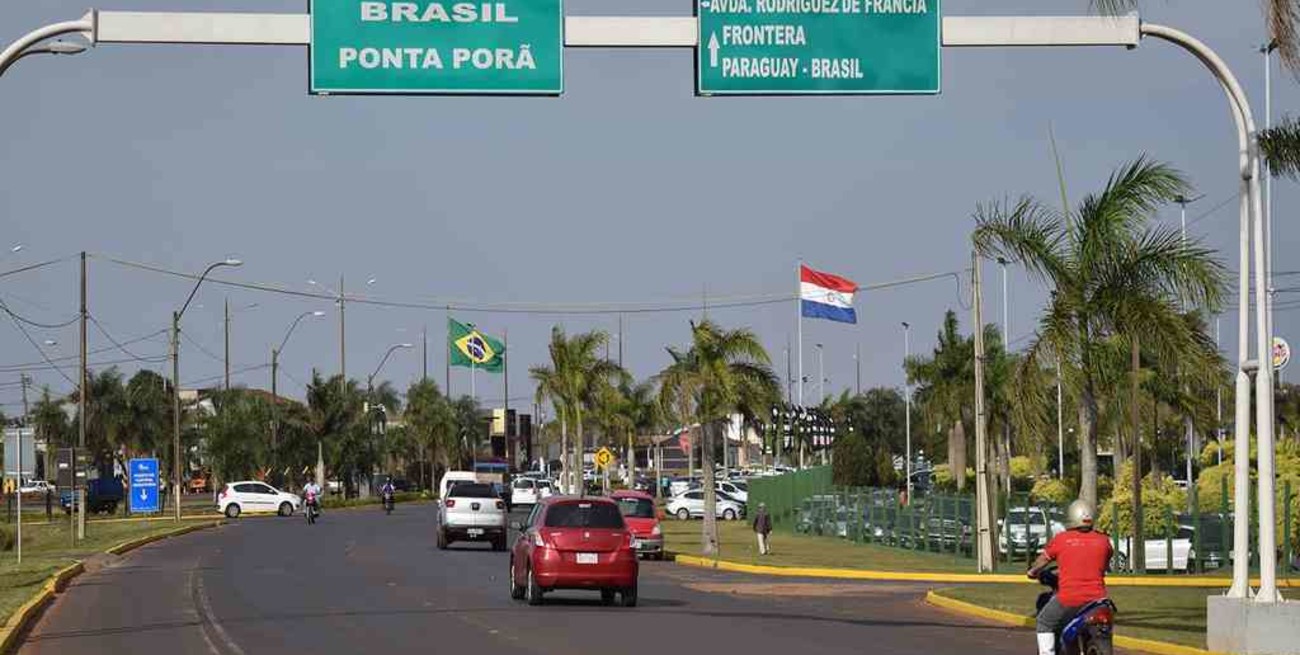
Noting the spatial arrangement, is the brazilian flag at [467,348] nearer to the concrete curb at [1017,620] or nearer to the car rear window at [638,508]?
the car rear window at [638,508]

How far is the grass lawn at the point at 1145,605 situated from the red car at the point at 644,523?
1530cm

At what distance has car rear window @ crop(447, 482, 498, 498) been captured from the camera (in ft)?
168

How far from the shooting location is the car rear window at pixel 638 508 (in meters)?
48.5

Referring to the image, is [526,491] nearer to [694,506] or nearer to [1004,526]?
[694,506]

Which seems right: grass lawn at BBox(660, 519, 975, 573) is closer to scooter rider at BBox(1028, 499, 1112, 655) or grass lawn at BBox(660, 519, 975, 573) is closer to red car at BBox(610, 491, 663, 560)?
red car at BBox(610, 491, 663, 560)

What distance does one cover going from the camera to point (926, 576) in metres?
A: 40.5

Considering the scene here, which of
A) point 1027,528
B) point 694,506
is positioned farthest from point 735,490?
point 1027,528

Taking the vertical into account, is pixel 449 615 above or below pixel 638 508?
below

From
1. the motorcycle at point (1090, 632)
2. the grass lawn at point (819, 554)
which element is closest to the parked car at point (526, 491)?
the grass lawn at point (819, 554)

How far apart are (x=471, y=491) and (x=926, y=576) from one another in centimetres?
1502

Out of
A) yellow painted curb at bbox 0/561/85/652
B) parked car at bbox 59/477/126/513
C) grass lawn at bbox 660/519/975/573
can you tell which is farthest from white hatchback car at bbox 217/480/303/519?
yellow painted curb at bbox 0/561/85/652

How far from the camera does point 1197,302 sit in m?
33.4

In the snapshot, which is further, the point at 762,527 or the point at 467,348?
the point at 467,348

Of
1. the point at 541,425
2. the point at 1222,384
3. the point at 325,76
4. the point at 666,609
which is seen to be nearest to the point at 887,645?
the point at 666,609
